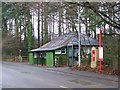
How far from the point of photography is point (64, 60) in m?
39.7

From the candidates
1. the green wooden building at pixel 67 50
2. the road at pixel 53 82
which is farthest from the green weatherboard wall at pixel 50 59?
the road at pixel 53 82

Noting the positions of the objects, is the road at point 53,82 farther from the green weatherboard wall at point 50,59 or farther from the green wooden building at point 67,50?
the green weatherboard wall at point 50,59

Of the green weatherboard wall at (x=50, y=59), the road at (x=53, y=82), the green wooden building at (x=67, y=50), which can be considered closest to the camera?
the road at (x=53, y=82)

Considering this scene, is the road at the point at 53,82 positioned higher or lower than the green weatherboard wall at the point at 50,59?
lower

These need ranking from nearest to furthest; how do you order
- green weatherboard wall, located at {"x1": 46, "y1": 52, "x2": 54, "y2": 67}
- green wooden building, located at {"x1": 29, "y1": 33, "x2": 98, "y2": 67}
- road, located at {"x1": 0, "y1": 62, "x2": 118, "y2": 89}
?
road, located at {"x1": 0, "y1": 62, "x2": 118, "y2": 89} → green wooden building, located at {"x1": 29, "y1": 33, "x2": 98, "y2": 67} → green weatherboard wall, located at {"x1": 46, "y1": 52, "x2": 54, "y2": 67}

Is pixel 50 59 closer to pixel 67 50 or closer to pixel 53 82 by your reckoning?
pixel 67 50

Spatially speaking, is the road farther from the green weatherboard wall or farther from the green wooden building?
the green weatherboard wall

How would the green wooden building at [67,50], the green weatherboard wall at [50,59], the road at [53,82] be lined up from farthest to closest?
the green weatherboard wall at [50,59]
the green wooden building at [67,50]
the road at [53,82]

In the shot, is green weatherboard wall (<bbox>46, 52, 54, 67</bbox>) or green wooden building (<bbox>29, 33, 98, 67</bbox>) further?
green weatherboard wall (<bbox>46, 52, 54, 67</bbox>)

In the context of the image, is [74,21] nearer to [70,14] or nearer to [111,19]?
[70,14]

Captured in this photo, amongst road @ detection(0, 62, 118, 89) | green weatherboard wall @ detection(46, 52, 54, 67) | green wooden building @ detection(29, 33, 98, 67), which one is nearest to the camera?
road @ detection(0, 62, 118, 89)

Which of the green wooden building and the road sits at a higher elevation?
the green wooden building

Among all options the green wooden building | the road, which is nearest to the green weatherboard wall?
the green wooden building

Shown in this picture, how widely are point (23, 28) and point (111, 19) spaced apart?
152 ft
